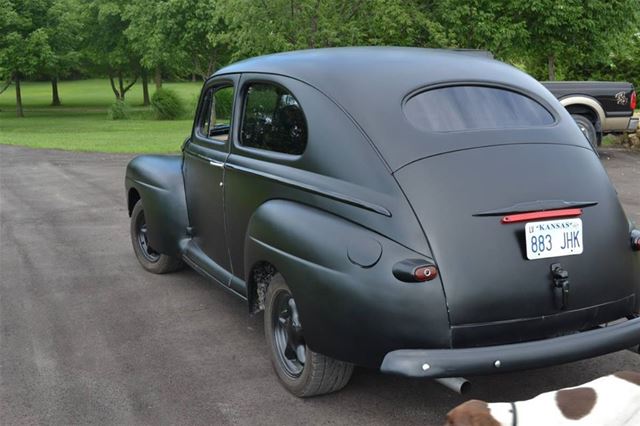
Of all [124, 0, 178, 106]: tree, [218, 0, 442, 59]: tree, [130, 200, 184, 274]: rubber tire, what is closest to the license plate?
[130, 200, 184, 274]: rubber tire

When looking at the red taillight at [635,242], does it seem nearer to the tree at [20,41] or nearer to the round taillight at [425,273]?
the round taillight at [425,273]

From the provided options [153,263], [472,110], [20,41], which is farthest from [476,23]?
[20,41]

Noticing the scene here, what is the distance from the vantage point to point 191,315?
538 cm

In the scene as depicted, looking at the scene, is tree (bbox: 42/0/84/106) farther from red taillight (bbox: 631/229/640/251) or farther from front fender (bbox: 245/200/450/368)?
red taillight (bbox: 631/229/640/251)

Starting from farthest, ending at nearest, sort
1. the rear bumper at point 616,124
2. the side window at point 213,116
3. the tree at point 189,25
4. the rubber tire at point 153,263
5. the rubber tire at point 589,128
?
the tree at point 189,25 → the rear bumper at point 616,124 → the rubber tire at point 589,128 → the rubber tire at point 153,263 → the side window at point 213,116

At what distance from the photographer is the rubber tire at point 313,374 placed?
371 cm

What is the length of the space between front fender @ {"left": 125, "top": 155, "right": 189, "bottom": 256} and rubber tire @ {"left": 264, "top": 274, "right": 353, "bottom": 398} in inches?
66.7

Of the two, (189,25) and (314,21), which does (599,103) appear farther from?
(189,25)

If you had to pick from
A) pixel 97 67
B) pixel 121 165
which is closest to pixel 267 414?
pixel 121 165

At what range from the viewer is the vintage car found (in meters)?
3.24

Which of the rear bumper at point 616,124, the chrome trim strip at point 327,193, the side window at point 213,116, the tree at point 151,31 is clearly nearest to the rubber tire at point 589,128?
the rear bumper at point 616,124

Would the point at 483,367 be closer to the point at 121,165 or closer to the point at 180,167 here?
the point at 180,167

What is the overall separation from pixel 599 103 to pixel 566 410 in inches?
487

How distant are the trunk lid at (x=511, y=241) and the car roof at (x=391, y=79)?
0.46 feet
